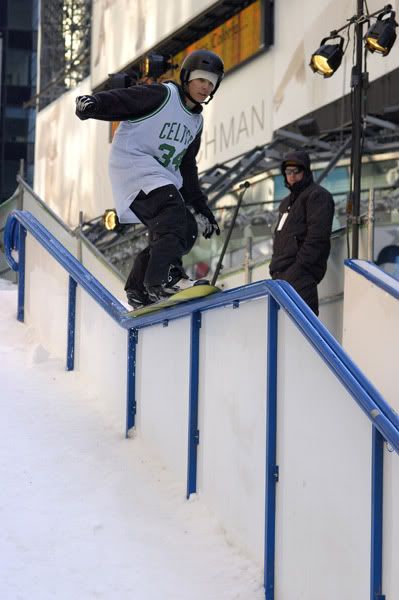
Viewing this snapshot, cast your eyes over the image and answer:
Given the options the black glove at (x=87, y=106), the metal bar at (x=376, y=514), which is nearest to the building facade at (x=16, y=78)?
the black glove at (x=87, y=106)

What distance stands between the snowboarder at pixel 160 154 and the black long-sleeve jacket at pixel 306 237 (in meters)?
1.55

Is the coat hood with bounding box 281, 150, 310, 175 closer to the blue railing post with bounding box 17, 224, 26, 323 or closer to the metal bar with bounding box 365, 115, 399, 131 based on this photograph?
the blue railing post with bounding box 17, 224, 26, 323

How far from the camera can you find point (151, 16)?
80.9 feet

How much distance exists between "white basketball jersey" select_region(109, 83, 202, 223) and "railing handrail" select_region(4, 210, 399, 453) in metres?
0.69

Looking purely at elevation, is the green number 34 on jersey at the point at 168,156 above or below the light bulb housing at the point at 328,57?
below

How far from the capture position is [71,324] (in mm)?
7500

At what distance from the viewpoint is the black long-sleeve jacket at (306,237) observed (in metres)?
7.23

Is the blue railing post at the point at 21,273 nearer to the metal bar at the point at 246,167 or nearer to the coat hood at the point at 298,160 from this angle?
the coat hood at the point at 298,160

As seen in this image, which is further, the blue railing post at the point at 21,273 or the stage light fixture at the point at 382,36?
the stage light fixture at the point at 382,36

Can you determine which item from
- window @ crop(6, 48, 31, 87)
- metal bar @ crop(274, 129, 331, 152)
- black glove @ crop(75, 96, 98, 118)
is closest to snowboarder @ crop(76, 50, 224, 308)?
black glove @ crop(75, 96, 98, 118)

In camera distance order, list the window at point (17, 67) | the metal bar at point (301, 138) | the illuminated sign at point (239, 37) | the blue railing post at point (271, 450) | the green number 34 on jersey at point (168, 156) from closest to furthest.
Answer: the blue railing post at point (271, 450)
the green number 34 on jersey at point (168, 156)
the metal bar at point (301, 138)
the illuminated sign at point (239, 37)
the window at point (17, 67)

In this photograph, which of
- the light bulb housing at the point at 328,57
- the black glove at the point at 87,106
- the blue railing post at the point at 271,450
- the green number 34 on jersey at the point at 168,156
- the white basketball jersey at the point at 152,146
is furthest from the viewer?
the light bulb housing at the point at 328,57

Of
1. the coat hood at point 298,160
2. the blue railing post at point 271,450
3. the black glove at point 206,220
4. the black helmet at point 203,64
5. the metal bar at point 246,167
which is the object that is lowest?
the metal bar at point 246,167

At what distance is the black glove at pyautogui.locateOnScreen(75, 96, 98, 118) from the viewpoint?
5238 millimetres
